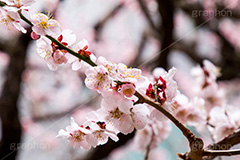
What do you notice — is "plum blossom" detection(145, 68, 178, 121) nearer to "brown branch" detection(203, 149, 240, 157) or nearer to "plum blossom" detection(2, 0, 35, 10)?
"brown branch" detection(203, 149, 240, 157)

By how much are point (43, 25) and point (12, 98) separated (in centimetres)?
118

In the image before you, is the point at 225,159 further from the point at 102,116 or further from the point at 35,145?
the point at 35,145

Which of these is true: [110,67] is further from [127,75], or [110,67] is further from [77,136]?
[77,136]

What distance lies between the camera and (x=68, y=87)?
3688 mm

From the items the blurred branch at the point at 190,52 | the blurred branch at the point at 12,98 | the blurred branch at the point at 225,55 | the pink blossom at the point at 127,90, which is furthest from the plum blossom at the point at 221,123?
the blurred branch at the point at 190,52

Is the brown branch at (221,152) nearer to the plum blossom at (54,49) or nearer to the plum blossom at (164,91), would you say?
the plum blossom at (164,91)

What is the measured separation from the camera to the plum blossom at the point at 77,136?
485 millimetres

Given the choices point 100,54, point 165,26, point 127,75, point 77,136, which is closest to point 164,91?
point 127,75

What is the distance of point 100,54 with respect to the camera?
317 cm

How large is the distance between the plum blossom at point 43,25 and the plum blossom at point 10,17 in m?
0.02

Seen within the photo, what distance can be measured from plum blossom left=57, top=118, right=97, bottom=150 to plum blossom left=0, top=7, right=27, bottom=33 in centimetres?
19

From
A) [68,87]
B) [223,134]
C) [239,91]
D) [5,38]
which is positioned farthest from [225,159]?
[68,87]

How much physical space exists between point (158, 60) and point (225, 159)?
0.84 m

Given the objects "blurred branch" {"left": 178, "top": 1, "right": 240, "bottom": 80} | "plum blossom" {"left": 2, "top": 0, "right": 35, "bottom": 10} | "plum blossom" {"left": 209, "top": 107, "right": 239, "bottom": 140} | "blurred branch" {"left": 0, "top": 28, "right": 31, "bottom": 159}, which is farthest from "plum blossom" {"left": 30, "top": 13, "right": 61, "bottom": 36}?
"blurred branch" {"left": 178, "top": 1, "right": 240, "bottom": 80}
